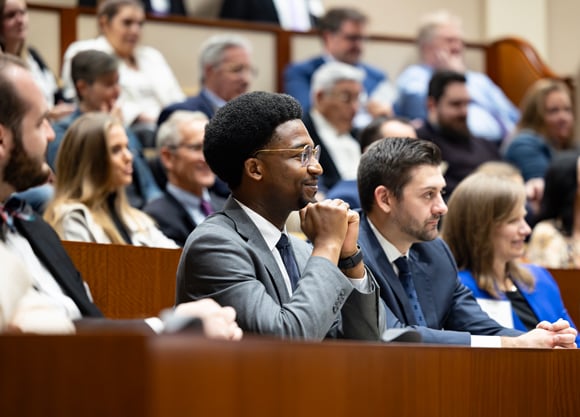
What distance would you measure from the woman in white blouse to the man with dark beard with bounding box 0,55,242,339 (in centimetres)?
217

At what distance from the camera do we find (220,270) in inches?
73.2

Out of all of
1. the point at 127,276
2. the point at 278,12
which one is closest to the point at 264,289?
the point at 127,276

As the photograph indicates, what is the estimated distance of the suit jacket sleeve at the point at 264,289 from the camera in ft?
5.90

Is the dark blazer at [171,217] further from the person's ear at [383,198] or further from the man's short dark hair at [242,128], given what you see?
the man's short dark hair at [242,128]

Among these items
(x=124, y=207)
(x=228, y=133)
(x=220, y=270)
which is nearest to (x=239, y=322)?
(x=220, y=270)

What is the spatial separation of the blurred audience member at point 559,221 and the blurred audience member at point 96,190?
50.8 inches

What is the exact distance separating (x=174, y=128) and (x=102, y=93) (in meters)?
0.38

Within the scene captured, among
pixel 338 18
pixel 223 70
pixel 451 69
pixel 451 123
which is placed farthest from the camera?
pixel 451 69

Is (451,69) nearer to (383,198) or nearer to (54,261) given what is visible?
(383,198)

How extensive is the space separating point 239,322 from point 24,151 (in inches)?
20.1

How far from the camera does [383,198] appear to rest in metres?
2.53

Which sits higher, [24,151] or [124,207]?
[24,151]

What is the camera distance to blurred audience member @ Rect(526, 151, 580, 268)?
3.63 metres

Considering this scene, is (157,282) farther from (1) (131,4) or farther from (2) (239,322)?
(1) (131,4)
